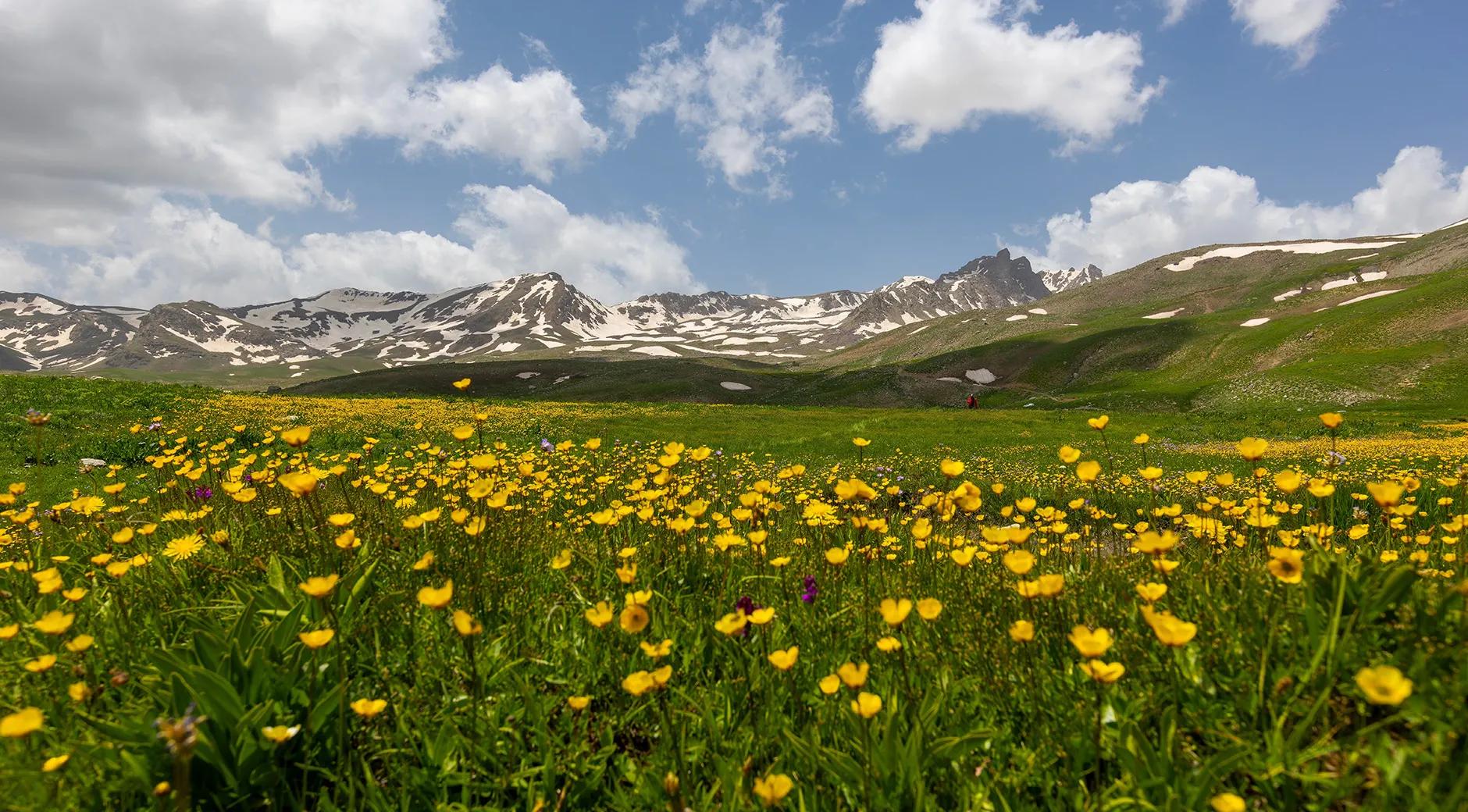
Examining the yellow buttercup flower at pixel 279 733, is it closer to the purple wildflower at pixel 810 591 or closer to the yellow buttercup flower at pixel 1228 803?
the purple wildflower at pixel 810 591

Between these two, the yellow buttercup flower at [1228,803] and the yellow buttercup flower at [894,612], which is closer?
the yellow buttercup flower at [1228,803]

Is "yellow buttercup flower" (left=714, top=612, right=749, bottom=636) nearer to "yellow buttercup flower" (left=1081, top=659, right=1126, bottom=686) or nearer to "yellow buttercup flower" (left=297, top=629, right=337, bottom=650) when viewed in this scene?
"yellow buttercup flower" (left=1081, top=659, right=1126, bottom=686)

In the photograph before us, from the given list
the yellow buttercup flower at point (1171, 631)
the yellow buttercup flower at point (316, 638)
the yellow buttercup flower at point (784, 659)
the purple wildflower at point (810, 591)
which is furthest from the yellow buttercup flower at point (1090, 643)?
the yellow buttercup flower at point (316, 638)

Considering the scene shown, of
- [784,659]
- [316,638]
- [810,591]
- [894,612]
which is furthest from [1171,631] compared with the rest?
[316,638]

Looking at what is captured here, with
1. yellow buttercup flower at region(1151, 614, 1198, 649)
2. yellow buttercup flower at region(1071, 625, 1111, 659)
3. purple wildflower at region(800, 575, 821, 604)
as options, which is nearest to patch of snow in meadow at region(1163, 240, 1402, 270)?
purple wildflower at region(800, 575, 821, 604)

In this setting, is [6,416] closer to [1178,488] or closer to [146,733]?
[146,733]

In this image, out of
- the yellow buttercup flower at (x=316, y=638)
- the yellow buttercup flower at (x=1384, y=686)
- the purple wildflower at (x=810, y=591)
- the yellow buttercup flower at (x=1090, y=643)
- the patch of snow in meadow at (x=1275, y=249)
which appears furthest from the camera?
the patch of snow in meadow at (x=1275, y=249)

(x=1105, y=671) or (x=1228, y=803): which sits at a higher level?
(x=1105, y=671)

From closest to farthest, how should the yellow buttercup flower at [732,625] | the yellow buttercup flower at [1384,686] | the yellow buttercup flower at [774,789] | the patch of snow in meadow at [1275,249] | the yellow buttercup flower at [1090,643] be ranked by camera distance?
the yellow buttercup flower at [1384,686]
the yellow buttercup flower at [774,789]
the yellow buttercup flower at [1090,643]
the yellow buttercup flower at [732,625]
the patch of snow in meadow at [1275,249]

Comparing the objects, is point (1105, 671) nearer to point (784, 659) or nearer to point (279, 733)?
point (784, 659)

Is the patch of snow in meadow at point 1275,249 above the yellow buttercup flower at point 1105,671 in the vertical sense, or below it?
above

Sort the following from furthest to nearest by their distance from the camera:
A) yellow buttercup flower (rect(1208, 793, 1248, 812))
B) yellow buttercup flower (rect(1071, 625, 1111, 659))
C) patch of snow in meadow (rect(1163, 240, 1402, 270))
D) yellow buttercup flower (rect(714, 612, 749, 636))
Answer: patch of snow in meadow (rect(1163, 240, 1402, 270))
yellow buttercup flower (rect(714, 612, 749, 636))
yellow buttercup flower (rect(1071, 625, 1111, 659))
yellow buttercup flower (rect(1208, 793, 1248, 812))

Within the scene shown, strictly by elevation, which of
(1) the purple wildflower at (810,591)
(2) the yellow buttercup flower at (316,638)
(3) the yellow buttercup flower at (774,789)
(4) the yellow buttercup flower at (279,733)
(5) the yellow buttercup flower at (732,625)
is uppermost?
(2) the yellow buttercup flower at (316,638)

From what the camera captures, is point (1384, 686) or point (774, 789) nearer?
point (1384, 686)
